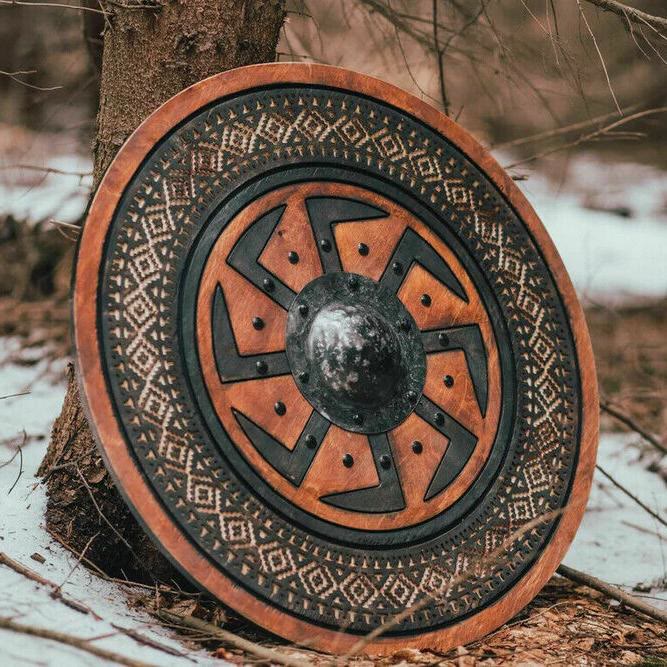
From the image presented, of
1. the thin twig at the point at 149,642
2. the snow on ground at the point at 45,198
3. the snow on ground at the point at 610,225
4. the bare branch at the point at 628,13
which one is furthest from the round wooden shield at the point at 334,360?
the snow on ground at the point at 610,225

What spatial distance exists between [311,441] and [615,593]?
93 centimetres

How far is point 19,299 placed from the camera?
459 cm

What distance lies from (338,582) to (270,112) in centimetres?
107

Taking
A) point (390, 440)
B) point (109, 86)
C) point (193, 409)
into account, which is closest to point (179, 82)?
point (109, 86)

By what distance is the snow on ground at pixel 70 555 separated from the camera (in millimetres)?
1772

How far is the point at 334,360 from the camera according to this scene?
215cm

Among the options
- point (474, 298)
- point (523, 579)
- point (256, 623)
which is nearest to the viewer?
point (256, 623)

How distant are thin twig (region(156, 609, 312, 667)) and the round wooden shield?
0.06m

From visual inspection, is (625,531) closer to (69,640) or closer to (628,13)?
(628,13)

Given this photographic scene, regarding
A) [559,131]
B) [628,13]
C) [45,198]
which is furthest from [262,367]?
[45,198]

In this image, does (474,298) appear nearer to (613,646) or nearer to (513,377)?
(513,377)

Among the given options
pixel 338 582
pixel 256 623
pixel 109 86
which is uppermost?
pixel 109 86

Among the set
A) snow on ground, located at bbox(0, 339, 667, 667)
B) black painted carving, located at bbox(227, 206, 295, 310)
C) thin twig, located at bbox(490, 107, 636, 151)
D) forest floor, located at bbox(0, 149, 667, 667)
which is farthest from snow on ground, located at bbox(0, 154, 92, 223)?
black painted carving, located at bbox(227, 206, 295, 310)

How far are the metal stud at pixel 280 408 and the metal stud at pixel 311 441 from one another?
0.08 metres
